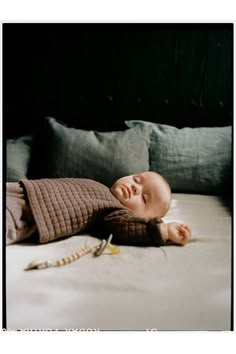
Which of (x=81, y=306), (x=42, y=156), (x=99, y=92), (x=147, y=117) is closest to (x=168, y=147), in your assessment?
(x=147, y=117)

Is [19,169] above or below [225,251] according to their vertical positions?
above

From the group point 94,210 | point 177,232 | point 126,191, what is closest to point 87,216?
point 94,210

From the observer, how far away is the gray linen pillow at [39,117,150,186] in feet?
5.10

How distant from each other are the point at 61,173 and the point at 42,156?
0.27 feet

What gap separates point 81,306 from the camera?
1.48 metres

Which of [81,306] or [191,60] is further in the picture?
[191,60]

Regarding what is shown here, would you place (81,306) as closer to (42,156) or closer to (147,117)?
(42,156)

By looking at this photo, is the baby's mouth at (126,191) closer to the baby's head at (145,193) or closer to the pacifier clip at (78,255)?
the baby's head at (145,193)

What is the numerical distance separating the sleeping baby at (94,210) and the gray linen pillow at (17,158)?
0.09 feet

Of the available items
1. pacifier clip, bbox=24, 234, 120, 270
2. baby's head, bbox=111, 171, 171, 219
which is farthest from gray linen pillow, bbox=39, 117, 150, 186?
pacifier clip, bbox=24, 234, 120, 270

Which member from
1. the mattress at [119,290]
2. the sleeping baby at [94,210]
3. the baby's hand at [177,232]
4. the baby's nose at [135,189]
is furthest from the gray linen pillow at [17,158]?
the baby's hand at [177,232]

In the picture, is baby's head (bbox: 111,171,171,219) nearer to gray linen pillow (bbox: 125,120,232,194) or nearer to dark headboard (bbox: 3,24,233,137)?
gray linen pillow (bbox: 125,120,232,194)

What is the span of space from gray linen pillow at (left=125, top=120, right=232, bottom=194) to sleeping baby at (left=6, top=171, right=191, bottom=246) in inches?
2.0

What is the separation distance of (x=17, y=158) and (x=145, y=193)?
0.41m
